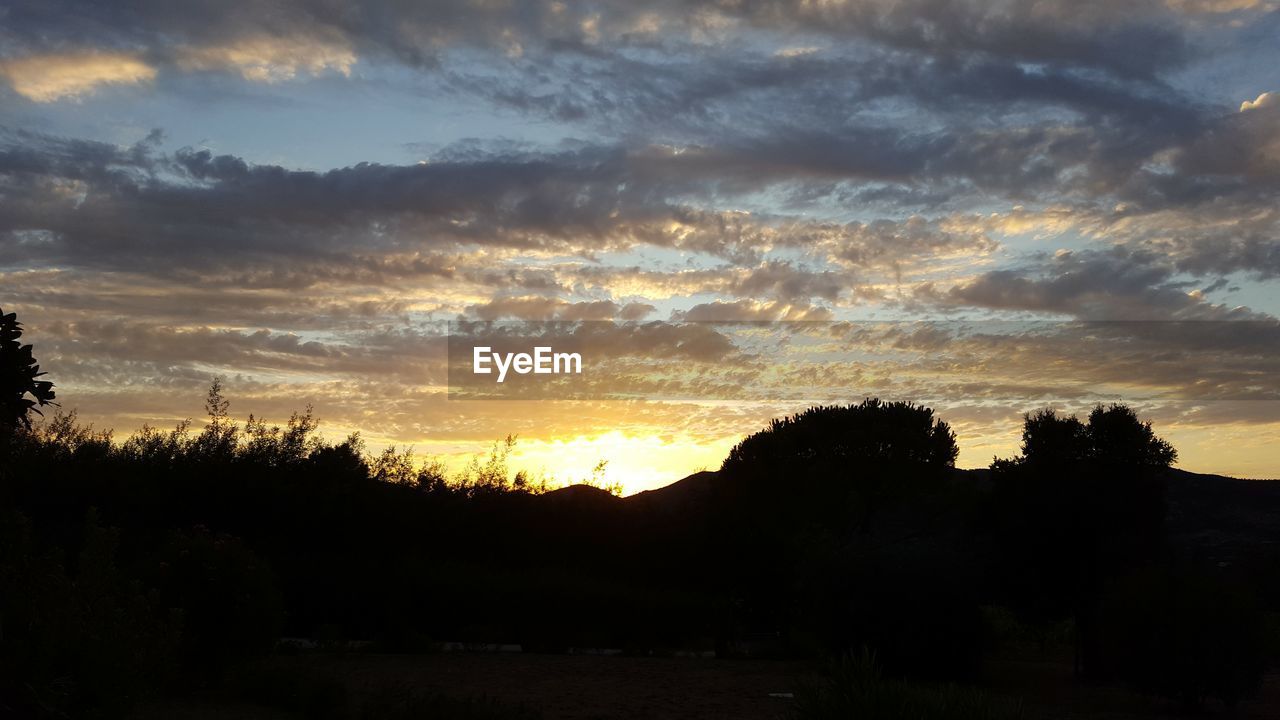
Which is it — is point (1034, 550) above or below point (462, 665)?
above

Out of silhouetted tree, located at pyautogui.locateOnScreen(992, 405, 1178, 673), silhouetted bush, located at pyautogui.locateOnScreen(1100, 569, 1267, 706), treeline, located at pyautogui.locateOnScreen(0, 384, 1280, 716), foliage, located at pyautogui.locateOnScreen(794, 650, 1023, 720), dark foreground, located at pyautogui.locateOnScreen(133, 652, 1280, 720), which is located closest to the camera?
foliage, located at pyautogui.locateOnScreen(794, 650, 1023, 720)

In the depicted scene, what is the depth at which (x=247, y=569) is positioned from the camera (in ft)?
45.8

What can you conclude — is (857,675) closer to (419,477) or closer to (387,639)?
(387,639)

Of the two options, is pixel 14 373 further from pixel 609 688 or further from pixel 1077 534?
pixel 1077 534

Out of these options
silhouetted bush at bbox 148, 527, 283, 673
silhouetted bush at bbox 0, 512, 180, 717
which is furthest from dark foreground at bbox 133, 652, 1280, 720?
silhouetted bush at bbox 0, 512, 180, 717

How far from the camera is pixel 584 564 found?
2841 cm

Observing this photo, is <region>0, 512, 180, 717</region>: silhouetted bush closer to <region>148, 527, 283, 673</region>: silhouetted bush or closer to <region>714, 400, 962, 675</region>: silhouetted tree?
<region>148, 527, 283, 673</region>: silhouetted bush

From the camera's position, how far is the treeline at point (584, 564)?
10219 mm

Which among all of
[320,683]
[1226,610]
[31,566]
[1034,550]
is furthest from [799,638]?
[31,566]

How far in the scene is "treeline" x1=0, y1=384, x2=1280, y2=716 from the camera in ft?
33.5

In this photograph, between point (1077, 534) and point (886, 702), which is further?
point (1077, 534)

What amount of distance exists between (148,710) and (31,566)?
383 cm

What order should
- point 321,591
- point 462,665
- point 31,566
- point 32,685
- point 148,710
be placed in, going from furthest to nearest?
point 321,591 → point 462,665 → point 148,710 → point 31,566 → point 32,685

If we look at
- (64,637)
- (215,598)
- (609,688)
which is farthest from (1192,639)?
(64,637)
